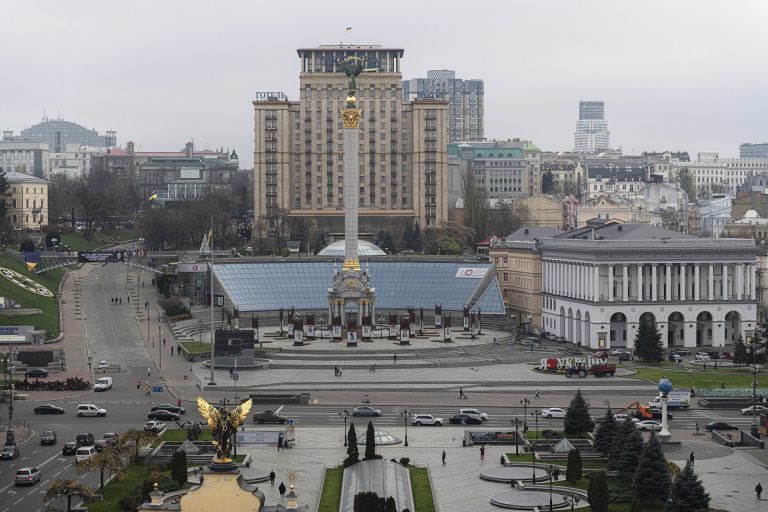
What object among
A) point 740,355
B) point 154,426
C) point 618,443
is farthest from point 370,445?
point 740,355

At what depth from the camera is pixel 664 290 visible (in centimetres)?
11788

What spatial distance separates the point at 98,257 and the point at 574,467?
98585 mm

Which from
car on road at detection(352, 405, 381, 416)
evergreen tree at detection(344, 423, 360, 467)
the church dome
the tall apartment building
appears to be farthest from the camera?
the tall apartment building

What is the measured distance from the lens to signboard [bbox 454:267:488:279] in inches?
5278

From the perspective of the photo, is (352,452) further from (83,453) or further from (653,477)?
(653,477)

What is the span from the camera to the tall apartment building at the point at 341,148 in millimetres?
180500

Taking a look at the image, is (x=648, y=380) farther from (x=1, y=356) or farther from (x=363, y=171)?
(x=363, y=171)

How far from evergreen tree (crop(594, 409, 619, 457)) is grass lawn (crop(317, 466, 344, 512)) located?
12392 millimetres

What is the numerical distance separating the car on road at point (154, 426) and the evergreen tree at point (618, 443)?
951 inches

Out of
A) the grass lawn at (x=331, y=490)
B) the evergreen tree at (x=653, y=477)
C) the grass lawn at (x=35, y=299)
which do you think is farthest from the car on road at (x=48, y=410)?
the evergreen tree at (x=653, y=477)

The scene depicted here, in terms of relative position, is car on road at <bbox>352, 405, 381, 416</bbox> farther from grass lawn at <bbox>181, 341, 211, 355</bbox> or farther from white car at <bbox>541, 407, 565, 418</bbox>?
grass lawn at <bbox>181, 341, 211, 355</bbox>

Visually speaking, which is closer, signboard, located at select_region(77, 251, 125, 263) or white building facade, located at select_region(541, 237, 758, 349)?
white building facade, located at select_region(541, 237, 758, 349)

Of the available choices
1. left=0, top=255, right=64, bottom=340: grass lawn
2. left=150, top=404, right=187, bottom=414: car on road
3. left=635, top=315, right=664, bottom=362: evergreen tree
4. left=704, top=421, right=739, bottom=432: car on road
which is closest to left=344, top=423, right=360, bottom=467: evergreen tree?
left=150, top=404, right=187, bottom=414: car on road

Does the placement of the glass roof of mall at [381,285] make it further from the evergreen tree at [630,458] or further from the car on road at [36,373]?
the evergreen tree at [630,458]
